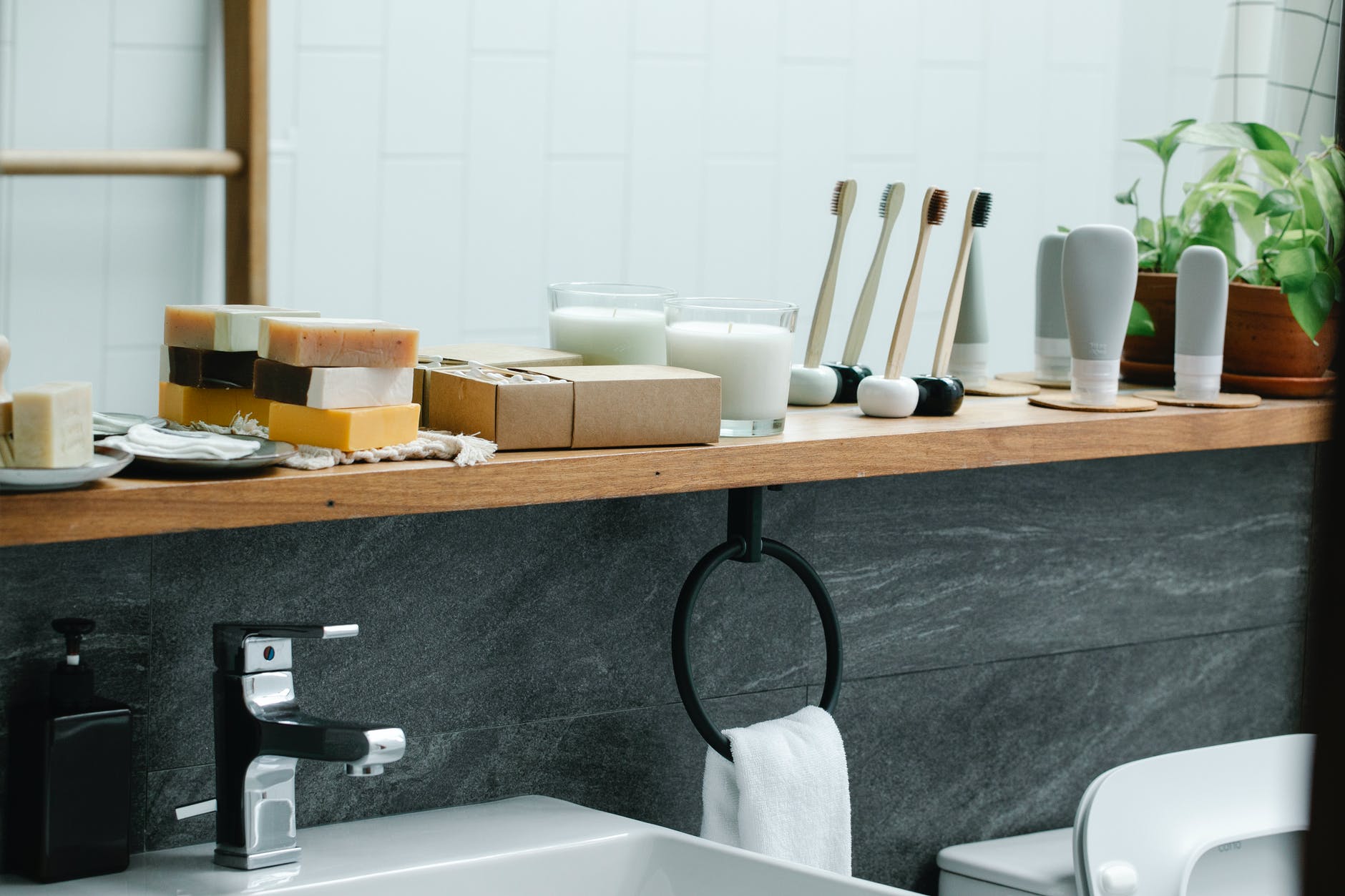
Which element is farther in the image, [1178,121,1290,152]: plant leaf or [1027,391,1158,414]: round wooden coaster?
[1178,121,1290,152]: plant leaf

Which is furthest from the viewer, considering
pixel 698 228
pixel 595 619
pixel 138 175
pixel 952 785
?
pixel 698 228

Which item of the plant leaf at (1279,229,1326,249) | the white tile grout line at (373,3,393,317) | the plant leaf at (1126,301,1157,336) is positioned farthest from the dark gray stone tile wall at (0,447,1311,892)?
the white tile grout line at (373,3,393,317)

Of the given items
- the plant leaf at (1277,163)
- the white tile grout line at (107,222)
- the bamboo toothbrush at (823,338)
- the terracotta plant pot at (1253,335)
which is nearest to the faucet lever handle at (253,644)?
the bamboo toothbrush at (823,338)

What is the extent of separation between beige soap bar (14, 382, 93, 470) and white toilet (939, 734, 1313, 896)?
2.65 ft

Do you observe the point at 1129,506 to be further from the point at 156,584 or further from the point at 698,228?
the point at 156,584

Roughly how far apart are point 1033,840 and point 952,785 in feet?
0.30

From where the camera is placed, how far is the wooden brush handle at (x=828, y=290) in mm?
1099

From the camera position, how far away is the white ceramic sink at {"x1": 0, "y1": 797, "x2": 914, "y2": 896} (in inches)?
35.3

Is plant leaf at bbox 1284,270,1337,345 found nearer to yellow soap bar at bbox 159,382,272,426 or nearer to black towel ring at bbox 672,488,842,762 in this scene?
black towel ring at bbox 672,488,842,762

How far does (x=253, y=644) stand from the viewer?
90 centimetres

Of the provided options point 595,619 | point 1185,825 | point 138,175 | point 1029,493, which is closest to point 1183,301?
point 1029,493

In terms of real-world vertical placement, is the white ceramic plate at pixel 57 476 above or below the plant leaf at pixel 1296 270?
below

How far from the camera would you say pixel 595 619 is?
3.62 ft

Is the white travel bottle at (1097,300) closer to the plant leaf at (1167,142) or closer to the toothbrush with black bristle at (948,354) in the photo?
the toothbrush with black bristle at (948,354)
